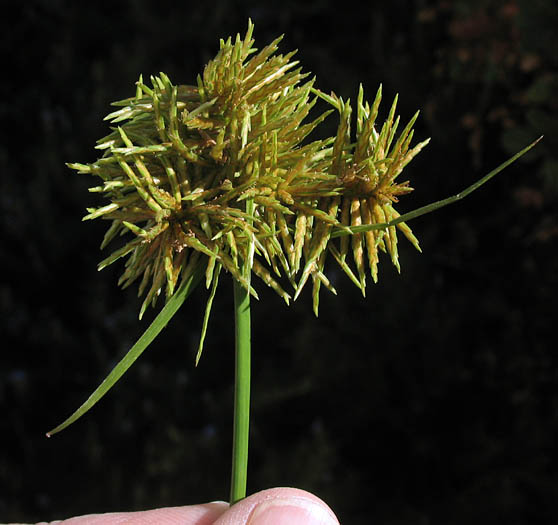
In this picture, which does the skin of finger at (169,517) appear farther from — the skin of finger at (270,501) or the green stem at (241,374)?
the green stem at (241,374)

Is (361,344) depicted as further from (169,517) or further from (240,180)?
(240,180)

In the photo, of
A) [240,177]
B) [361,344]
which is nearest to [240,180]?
[240,177]

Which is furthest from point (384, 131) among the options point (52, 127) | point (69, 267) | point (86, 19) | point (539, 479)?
point (86, 19)

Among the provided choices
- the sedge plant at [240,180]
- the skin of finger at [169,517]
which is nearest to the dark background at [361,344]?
the skin of finger at [169,517]

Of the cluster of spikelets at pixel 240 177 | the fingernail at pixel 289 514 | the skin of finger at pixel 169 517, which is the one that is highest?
the cluster of spikelets at pixel 240 177

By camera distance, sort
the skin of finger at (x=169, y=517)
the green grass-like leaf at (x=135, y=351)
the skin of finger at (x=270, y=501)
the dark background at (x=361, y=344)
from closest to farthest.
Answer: the green grass-like leaf at (x=135, y=351)
the skin of finger at (x=270, y=501)
the skin of finger at (x=169, y=517)
the dark background at (x=361, y=344)

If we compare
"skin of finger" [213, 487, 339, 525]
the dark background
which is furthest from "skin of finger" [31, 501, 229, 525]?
the dark background

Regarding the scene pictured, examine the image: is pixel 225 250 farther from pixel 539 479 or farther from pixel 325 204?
pixel 539 479
